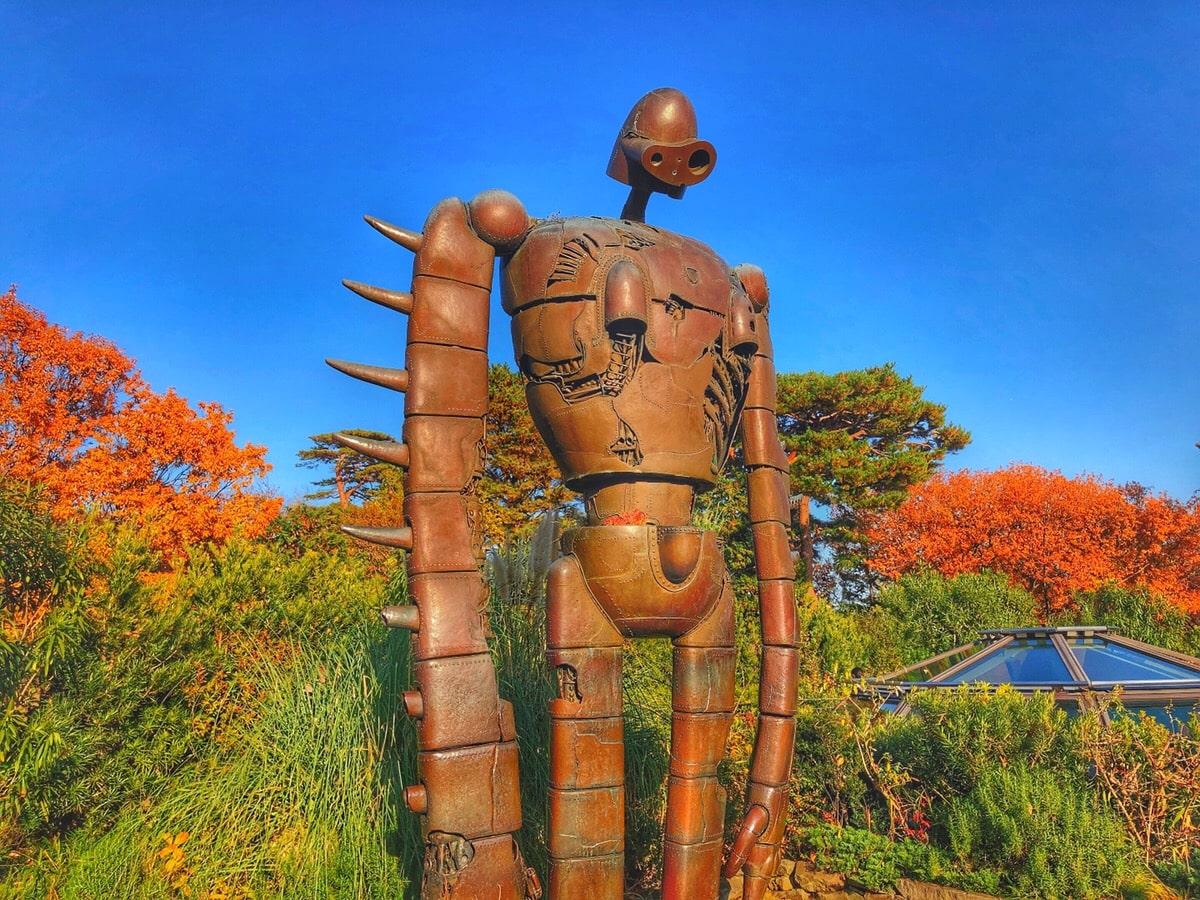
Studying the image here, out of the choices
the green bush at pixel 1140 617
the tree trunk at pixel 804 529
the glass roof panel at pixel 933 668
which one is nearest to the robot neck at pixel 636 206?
the glass roof panel at pixel 933 668

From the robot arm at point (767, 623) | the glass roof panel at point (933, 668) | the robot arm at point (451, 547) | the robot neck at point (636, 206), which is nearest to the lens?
the robot arm at point (451, 547)

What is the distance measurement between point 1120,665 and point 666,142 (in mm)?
5980

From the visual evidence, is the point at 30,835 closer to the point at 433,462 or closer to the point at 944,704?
the point at 433,462

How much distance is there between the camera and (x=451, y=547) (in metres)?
2.64

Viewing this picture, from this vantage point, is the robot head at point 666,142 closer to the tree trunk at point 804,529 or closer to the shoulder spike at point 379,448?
the shoulder spike at point 379,448

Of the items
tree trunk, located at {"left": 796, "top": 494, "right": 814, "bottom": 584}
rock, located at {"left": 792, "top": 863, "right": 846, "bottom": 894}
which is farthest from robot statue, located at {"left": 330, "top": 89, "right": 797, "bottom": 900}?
tree trunk, located at {"left": 796, "top": 494, "right": 814, "bottom": 584}

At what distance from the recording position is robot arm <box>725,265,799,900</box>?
3.00 m

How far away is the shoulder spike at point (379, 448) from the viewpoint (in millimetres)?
2583

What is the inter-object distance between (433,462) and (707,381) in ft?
3.64

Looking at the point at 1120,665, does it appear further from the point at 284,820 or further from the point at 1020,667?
the point at 284,820

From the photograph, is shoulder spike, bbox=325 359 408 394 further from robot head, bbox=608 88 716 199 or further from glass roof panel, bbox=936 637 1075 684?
glass roof panel, bbox=936 637 1075 684

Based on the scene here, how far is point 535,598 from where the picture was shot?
4738mm

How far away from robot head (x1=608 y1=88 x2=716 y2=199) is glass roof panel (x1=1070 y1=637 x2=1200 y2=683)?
5361mm

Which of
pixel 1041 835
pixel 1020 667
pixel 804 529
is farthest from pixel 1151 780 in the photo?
pixel 804 529
